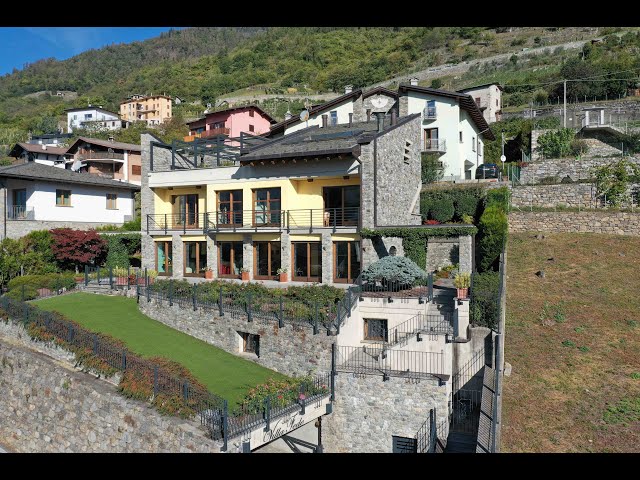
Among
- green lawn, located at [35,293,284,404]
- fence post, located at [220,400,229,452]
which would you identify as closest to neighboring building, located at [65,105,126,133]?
green lawn, located at [35,293,284,404]

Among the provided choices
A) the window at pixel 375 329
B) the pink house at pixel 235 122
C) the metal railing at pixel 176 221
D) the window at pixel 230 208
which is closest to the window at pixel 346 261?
the window at pixel 375 329

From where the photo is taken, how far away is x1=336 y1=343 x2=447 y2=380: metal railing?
1620cm

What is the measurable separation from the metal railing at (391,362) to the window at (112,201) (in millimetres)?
24651

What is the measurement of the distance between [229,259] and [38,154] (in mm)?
45215

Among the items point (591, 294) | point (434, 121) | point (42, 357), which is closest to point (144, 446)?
point (42, 357)

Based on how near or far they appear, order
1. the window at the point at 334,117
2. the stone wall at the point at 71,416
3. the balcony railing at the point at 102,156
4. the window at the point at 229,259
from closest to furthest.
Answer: the stone wall at the point at 71,416 < the window at the point at 229,259 < the window at the point at 334,117 < the balcony railing at the point at 102,156

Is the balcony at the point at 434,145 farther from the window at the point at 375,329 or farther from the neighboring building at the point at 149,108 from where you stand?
the neighboring building at the point at 149,108

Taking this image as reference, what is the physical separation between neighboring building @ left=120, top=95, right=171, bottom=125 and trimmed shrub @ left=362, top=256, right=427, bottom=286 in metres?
86.0

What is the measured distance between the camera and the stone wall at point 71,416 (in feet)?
43.8

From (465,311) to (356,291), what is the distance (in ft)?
13.8

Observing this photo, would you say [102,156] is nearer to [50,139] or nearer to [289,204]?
[50,139]

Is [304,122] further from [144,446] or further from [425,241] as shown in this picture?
[144,446]

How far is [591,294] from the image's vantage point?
21.1 meters
